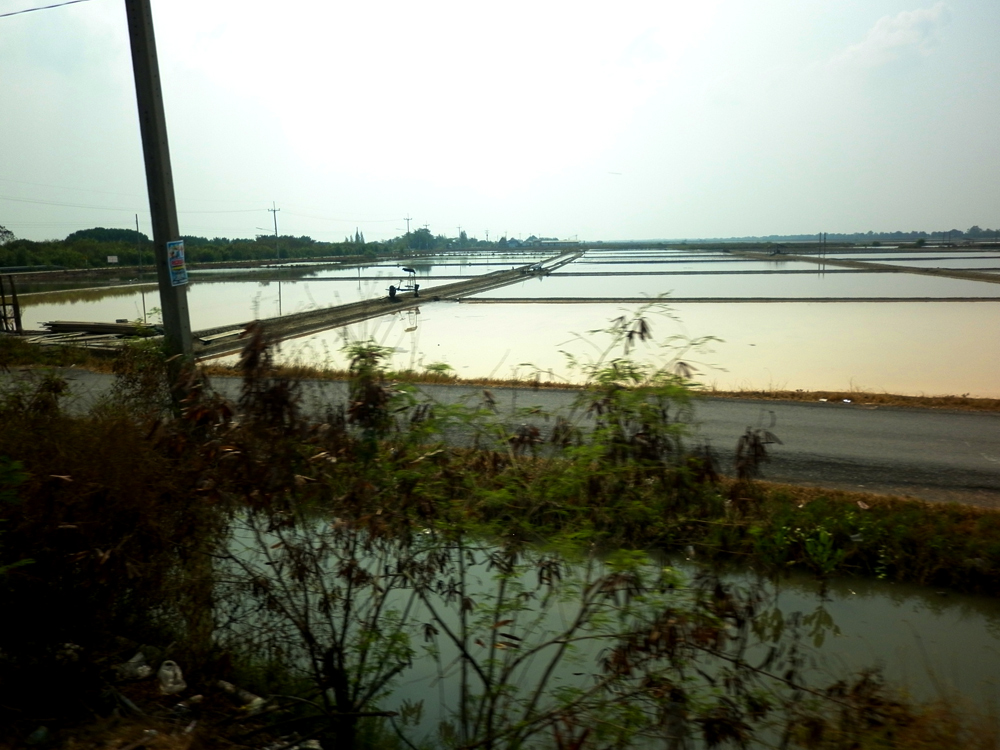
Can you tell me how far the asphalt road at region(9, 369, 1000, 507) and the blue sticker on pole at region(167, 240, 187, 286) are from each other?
1.34 metres

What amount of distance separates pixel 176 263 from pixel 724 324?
1896 cm

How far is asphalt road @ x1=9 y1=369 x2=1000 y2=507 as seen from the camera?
27.2 ft

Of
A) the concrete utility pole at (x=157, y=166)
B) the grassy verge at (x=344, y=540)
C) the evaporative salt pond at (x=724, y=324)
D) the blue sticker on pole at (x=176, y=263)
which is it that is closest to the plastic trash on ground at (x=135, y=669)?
the grassy verge at (x=344, y=540)

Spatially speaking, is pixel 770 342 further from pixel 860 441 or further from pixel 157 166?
pixel 157 166

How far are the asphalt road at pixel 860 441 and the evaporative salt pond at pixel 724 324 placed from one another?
1111 mm

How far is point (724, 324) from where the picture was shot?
2280cm

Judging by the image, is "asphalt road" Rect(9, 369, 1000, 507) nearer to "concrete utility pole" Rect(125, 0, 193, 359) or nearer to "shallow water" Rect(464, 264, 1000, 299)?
"concrete utility pole" Rect(125, 0, 193, 359)

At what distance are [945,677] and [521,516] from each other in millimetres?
3495

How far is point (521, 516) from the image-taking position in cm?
405

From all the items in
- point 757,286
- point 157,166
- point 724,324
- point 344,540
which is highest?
point 157,166

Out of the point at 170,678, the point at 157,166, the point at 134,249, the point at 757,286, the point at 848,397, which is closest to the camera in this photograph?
the point at 170,678

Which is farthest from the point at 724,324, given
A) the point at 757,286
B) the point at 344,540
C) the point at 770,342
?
the point at 344,540

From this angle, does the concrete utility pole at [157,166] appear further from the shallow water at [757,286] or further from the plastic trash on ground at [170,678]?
the shallow water at [757,286]

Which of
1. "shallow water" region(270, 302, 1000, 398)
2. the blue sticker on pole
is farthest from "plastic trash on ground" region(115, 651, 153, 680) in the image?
"shallow water" region(270, 302, 1000, 398)
